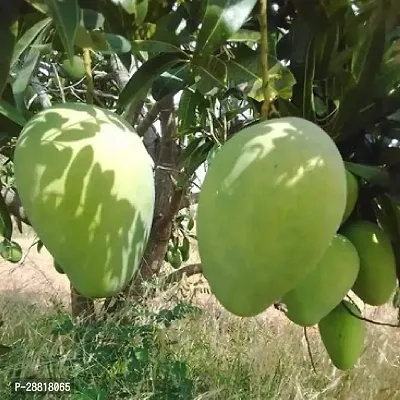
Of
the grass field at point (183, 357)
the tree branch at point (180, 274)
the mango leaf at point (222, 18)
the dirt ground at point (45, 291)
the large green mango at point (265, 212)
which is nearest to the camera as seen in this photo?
the large green mango at point (265, 212)

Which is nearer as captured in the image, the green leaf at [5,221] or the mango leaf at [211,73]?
the mango leaf at [211,73]

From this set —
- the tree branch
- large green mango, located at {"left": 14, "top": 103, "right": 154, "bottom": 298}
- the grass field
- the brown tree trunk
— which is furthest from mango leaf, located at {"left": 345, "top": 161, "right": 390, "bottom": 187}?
the tree branch

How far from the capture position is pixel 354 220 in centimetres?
71

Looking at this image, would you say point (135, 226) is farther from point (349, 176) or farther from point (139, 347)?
point (139, 347)

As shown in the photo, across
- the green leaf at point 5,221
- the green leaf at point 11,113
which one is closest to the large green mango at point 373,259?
the green leaf at point 11,113

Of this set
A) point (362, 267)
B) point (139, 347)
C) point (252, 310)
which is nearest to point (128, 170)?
point (252, 310)

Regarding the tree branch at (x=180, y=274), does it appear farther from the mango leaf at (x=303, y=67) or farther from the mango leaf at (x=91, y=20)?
the mango leaf at (x=91, y=20)

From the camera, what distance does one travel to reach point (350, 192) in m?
0.67

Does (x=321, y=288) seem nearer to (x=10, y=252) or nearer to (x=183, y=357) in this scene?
(x=10, y=252)

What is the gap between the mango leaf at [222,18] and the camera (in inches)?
22.0

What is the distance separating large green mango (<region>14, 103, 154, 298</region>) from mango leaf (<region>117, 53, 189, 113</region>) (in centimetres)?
16

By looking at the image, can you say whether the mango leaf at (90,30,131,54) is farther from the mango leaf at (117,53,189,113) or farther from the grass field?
the grass field

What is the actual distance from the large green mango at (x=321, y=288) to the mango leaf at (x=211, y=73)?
229 millimetres

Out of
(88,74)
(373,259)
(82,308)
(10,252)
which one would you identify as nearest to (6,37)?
(88,74)
